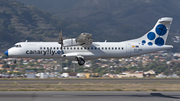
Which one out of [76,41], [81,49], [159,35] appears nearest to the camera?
[76,41]

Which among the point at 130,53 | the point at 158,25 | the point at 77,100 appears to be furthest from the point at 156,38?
the point at 77,100

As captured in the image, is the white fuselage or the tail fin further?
the tail fin

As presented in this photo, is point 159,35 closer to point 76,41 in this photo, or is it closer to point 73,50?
point 76,41

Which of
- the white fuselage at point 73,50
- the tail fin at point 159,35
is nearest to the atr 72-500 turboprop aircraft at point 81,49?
the white fuselage at point 73,50

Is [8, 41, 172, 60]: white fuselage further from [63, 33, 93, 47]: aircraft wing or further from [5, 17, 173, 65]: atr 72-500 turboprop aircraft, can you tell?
[63, 33, 93, 47]: aircraft wing

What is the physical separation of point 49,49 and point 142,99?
18.5m

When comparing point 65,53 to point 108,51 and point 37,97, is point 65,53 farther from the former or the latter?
point 37,97

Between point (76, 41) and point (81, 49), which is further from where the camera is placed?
point (81, 49)

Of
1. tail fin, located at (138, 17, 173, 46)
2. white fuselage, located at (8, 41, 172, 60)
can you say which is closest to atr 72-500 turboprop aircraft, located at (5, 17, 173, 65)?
white fuselage, located at (8, 41, 172, 60)

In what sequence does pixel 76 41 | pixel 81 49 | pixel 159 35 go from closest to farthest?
1. pixel 76 41
2. pixel 81 49
3. pixel 159 35

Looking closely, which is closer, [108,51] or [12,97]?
[12,97]

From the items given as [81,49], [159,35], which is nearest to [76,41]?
[81,49]

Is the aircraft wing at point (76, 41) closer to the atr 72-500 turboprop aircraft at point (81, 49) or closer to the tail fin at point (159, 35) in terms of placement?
the atr 72-500 turboprop aircraft at point (81, 49)

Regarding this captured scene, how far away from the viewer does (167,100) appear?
24875 mm
